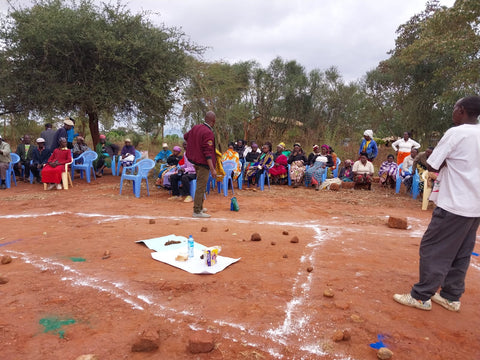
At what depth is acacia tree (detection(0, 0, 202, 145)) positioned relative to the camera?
10078mm

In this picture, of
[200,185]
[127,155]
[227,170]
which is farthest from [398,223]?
[127,155]

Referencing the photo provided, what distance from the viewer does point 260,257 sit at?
3812mm

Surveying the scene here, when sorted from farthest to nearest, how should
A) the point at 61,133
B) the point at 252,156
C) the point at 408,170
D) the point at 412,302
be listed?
1. the point at 252,156
2. the point at 61,133
3. the point at 408,170
4. the point at 412,302

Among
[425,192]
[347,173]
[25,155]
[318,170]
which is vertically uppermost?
[25,155]

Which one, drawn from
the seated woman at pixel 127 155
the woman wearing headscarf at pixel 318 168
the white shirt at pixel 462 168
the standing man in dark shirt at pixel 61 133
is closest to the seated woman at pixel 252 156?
the woman wearing headscarf at pixel 318 168

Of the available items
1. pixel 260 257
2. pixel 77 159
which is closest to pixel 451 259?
pixel 260 257

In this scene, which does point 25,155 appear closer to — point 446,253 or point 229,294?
point 229,294

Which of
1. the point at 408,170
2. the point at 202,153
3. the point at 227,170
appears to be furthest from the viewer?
the point at 408,170

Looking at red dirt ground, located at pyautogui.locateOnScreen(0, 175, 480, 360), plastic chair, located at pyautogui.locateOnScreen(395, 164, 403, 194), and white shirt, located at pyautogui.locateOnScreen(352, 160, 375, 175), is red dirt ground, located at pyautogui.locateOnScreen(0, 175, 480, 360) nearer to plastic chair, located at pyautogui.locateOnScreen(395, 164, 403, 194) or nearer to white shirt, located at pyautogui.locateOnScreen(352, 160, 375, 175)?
plastic chair, located at pyautogui.locateOnScreen(395, 164, 403, 194)

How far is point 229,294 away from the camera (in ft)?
9.48

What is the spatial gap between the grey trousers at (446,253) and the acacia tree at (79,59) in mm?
9790

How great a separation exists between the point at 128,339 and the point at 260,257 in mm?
1867

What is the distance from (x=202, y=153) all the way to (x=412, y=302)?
3.93 m

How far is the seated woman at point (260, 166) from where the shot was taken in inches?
385
